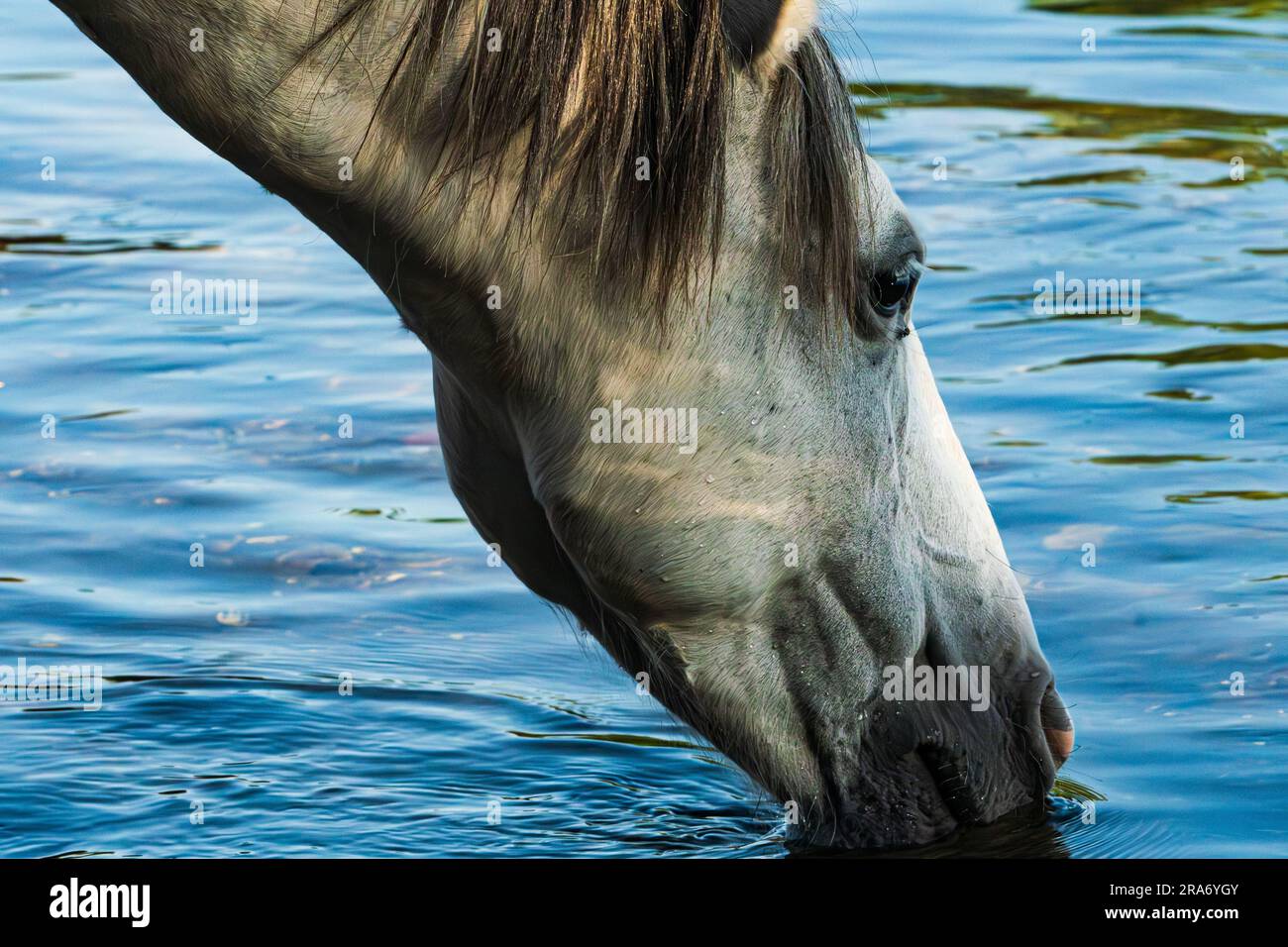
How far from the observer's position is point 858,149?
313cm

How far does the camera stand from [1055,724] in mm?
3652

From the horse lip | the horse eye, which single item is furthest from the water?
the horse eye

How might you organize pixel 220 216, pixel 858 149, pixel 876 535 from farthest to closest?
pixel 220 216, pixel 876 535, pixel 858 149

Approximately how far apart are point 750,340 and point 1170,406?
3697 mm

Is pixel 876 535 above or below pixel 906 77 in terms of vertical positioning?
below

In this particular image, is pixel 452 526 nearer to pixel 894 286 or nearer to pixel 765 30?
pixel 894 286

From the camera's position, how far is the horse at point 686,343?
9.24 ft

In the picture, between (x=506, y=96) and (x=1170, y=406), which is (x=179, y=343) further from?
(x=506, y=96)

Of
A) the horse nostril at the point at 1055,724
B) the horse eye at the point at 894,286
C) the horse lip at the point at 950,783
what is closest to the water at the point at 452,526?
the horse lip at the point at 950,783

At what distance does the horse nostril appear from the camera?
3.63 meters

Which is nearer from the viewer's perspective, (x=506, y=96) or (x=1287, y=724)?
(x=506, y=96)

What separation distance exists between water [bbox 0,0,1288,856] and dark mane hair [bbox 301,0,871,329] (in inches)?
10.8

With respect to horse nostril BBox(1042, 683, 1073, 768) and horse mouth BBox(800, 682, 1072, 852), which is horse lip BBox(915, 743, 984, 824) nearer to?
horse mouth BBox(800, 682, 1072, 852)

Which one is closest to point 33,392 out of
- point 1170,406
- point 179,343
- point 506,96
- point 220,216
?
point 179,343
